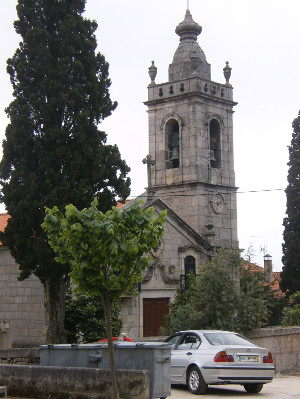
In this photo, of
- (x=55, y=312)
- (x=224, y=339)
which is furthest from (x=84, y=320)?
(x=224, y=339)

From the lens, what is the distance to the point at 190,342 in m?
16.3

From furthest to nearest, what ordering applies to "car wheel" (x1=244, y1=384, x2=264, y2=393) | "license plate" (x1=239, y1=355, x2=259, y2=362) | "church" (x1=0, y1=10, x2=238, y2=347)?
"church" (x1=0, y1=10, x2=238, y2=347) → "car wheel" (x1=244, y1=384, x2=264, y2=393) → "license plate" (x1=239, y1=355, x2=259, y2=362)

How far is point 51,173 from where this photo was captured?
2278cm

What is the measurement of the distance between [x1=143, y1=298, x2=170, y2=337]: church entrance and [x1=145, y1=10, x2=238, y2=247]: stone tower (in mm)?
4909

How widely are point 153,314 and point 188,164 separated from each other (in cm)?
830

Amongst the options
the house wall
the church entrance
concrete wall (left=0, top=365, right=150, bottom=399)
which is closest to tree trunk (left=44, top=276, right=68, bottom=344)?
the house wall

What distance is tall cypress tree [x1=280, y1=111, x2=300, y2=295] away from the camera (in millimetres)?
39750

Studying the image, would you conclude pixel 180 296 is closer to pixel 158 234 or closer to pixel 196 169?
pixel 196 169

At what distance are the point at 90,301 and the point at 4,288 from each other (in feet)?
15.7

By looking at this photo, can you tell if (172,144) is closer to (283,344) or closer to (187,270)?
(187,270)

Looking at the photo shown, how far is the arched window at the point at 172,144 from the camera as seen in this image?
37.3 m

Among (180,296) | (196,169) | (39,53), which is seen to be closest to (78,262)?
(39,53)

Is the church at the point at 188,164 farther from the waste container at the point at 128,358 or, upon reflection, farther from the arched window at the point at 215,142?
the waste container at the point at 128,358

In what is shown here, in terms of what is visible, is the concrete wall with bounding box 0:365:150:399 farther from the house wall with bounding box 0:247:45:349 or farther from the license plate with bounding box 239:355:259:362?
the house wall with bounding box 0:247:45:349
